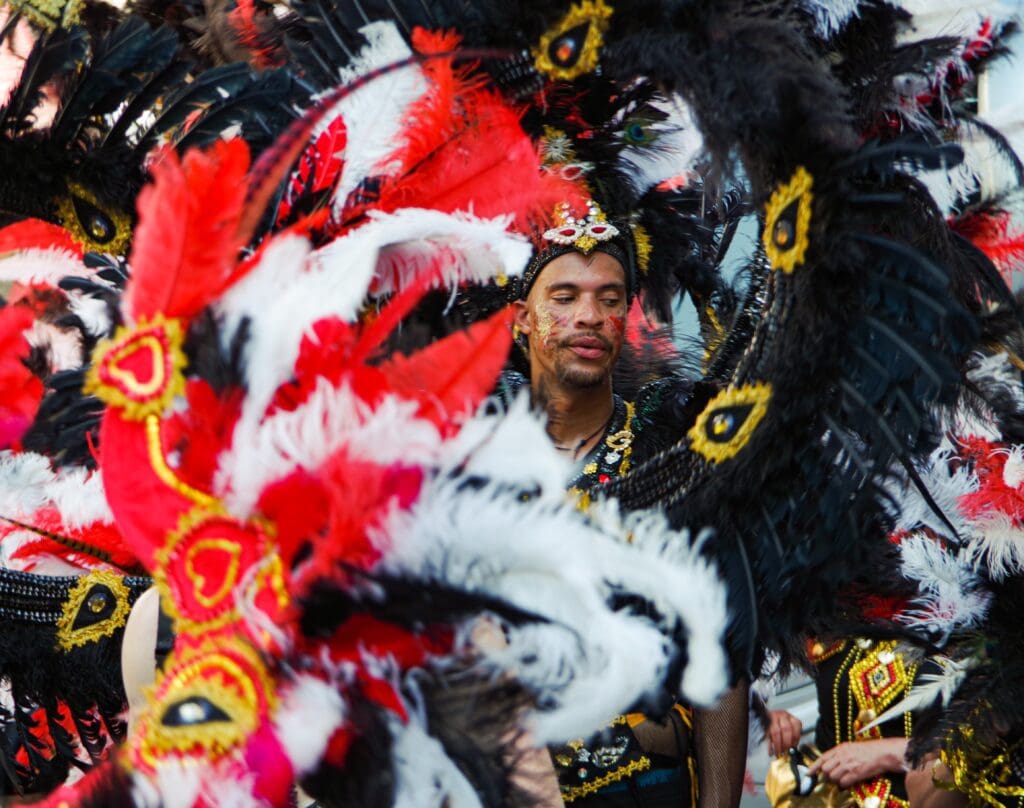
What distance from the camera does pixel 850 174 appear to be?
2.03m

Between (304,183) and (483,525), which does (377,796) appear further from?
(304,183)

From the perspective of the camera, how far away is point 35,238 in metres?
3.07

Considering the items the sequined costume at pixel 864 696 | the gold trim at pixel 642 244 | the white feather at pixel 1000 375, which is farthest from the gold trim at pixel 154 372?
the sequined costume at pixel 864 696

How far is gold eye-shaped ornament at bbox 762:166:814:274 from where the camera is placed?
204cm

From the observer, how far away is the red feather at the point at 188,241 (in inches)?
76.0


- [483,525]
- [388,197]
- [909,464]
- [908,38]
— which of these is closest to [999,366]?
[908,38]

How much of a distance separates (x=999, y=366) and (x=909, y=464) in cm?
132

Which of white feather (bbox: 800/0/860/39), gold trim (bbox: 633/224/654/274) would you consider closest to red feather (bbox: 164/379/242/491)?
white feather (bbox: 800/0/860/39)

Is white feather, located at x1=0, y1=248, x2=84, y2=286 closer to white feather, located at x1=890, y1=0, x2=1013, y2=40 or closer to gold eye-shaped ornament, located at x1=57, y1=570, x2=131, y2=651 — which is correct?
gold eye-shaped ornament, located at x1=57, y1=570, x2=131, y2=651

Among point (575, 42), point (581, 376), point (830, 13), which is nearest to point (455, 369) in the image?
point (575, 42)

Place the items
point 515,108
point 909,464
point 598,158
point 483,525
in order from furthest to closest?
point 598,158 → point 515,108 → point 909,464 → point 483,525

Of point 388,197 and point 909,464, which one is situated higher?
point 388,197

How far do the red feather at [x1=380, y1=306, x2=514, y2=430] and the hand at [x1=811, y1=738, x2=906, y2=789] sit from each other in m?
2.88

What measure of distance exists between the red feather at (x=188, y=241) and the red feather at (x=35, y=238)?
3.73ft
